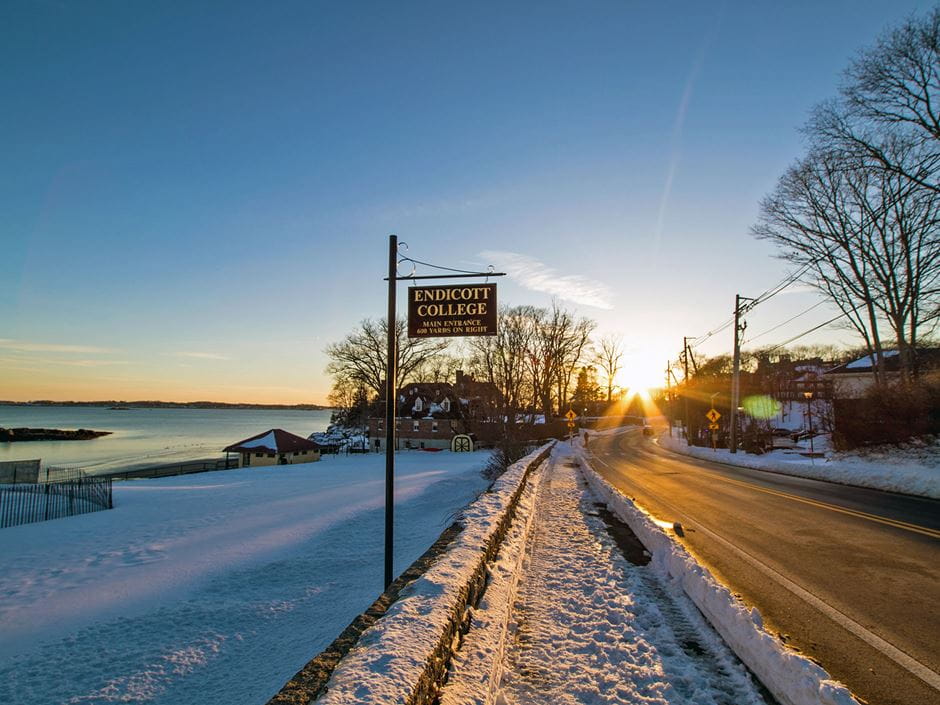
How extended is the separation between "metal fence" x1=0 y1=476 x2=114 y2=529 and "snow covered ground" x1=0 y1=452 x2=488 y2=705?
290 cm

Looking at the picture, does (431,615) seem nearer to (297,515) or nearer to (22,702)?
(22,702)

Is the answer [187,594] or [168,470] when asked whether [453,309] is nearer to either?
[187,594]

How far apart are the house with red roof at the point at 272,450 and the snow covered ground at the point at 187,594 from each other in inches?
1057

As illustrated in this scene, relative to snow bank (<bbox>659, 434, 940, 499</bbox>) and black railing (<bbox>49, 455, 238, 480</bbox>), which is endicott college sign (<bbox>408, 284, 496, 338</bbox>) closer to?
snow bank (<bbox>659, 434, 940, 499</bbox>)

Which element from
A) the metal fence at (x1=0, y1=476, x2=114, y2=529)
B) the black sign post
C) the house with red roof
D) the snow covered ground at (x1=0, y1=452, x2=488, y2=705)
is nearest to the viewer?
the snow covered ground at (x1=0, y1=452, x2=488, y2=705)

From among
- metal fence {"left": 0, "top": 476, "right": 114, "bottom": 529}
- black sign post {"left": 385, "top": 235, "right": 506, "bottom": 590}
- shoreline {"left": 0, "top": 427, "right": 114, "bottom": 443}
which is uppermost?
black sign post {"left": 385, "top": 235, "right": 506, "bottom": 590}

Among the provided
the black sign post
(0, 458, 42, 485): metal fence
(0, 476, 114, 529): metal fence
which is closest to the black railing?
(0, 458, 42, 485): metal fence

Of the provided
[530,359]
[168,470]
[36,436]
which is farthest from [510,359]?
[36,436]

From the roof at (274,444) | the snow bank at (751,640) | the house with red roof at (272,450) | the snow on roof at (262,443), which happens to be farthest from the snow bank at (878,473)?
the snow on roof at (262,443)

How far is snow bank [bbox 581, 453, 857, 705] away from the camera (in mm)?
3086

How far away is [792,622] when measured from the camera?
4.63 meters

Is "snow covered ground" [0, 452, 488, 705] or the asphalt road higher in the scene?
the asphalt road

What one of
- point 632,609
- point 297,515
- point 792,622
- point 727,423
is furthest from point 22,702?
point 727,423

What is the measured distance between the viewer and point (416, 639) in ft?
10.5
